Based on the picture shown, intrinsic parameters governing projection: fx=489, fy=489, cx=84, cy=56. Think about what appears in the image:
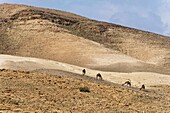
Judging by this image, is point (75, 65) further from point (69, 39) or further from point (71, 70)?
point (69, 39)

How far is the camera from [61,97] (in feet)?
78.0

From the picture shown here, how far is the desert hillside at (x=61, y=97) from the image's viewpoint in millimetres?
20078

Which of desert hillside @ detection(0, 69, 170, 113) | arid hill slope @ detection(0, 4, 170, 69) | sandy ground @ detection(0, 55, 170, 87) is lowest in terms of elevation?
desert hillside @ detection(0, 69, 170, 113)

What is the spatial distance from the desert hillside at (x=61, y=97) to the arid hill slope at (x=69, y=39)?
41195 mm

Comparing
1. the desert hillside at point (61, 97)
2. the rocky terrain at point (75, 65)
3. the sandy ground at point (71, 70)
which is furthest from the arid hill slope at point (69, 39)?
the desert hillside at point (61, 97)

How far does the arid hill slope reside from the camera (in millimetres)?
77250

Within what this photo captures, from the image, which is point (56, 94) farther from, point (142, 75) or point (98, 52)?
point (98, 52)

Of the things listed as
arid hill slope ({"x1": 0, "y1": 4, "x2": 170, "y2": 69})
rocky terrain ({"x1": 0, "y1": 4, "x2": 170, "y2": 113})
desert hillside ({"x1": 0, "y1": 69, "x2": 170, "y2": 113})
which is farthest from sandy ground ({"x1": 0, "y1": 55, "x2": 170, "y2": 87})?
arid hill slope ({"x1": 0, "y1": 4, "x2": 170, "y2": 69})

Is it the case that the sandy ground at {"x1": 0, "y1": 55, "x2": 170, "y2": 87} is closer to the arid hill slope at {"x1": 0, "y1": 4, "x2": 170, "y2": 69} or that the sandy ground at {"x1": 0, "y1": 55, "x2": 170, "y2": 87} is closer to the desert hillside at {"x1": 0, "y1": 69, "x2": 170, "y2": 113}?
the desert hillside at {"x1": 0, "y1": 69, "x2": 170, "y2": 113}

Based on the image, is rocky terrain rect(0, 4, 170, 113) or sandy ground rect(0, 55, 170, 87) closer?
rocky terrain rect(0, 4, 170, 113)

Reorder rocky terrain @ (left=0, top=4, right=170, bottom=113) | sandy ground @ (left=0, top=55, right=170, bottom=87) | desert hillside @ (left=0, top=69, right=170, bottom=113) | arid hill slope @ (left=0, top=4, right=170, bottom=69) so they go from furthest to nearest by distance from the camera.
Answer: arid hill slope @ (left=0, top=4, right=170, bottom=69) → sandy ground @ (left=0, top=55, right=170, bottom=87) → rocky terrain @ (left=0, top=4, right=170, bottom=113) → desert hillside @ (left=0, top=69, right=170, bottom=113)

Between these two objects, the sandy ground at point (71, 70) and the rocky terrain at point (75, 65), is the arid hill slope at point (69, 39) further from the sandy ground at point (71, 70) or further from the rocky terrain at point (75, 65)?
the sandy ground at point (71, 70)

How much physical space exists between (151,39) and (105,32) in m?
9.30

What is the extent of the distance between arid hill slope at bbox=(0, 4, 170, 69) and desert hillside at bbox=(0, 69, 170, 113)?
41.2 meters
